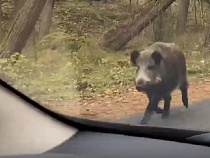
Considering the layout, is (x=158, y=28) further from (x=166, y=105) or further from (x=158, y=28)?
(x=166, y=105)

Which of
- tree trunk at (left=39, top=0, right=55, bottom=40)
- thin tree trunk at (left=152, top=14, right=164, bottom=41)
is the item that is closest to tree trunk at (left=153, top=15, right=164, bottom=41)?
thin tree trunk at (left=152, top=14, right=164, bottom=41)

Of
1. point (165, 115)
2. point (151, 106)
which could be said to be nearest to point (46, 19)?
point (151, 106)

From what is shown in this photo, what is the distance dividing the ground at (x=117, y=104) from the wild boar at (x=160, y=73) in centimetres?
2

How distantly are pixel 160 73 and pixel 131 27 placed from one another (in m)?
0.39

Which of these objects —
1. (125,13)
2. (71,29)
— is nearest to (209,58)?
(125,13)

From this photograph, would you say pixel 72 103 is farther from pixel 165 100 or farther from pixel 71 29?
pixel 71 29

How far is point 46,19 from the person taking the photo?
2.42 m

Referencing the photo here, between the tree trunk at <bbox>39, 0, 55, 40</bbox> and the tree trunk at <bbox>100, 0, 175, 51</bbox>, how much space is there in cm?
27

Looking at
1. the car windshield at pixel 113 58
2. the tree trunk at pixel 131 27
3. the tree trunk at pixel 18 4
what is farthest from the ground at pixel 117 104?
the tree trunk at pixel 18 4

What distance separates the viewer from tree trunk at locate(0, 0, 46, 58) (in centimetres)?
245

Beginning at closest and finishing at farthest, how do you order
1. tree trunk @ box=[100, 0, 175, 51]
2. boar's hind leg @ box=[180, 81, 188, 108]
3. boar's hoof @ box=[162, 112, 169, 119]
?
boar's hoof @ box=[162, 112, 169, 119]
boar's hind leg @ box=[180, 81, 188, 108]
tree trunk @ box=[100, 0, 175, 51]

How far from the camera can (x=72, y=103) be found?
198 cm

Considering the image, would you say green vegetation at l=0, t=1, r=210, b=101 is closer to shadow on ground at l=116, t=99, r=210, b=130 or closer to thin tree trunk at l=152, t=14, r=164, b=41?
thin tree trunk at l=152, t=14, r=164, b=41

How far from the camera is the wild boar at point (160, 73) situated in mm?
1953
